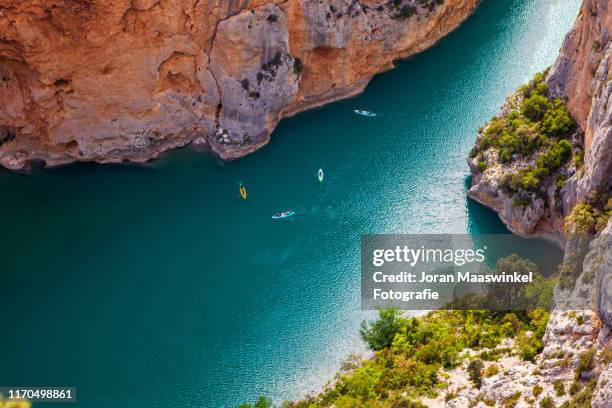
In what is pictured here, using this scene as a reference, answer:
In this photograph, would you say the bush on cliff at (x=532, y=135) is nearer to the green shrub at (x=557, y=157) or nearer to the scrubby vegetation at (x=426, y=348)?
the green shrub at (x=557, y=157)

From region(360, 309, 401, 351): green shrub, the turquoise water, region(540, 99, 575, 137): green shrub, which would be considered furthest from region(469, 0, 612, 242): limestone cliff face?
region(360, 309, 401, 351): green shrub

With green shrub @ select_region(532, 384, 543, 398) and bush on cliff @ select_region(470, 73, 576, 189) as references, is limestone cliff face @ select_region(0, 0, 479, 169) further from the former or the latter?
green shrub @ select_region(532, 384, 543, 398)

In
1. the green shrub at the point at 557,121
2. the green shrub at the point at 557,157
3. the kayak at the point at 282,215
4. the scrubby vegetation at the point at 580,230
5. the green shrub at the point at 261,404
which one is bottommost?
the green shrub at the point at 261,404

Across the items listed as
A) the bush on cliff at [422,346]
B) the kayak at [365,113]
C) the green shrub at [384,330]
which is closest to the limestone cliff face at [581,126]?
the bush on cliff at [422,346]

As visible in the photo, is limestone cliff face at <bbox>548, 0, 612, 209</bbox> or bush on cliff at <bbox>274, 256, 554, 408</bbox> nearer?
bush on cliff at <bbox>274, 256, 554, 408</bbox>

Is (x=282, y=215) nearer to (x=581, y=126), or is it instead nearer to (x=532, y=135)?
(x=532, y=135)

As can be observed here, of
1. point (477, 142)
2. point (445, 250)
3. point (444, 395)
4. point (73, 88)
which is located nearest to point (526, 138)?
point (477, 142)

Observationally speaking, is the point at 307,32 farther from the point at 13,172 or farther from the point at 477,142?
the point at 13,172
